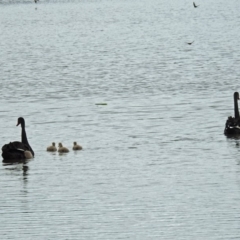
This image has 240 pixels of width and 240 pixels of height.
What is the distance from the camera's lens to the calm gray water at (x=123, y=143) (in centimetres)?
1836

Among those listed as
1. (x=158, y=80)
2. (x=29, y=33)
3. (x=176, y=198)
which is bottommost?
(x=176, y=198)

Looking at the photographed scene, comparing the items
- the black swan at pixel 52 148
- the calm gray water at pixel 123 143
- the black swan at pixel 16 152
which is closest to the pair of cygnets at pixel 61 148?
the black swan at pixel 52 148

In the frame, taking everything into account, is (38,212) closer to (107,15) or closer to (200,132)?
(200,132)

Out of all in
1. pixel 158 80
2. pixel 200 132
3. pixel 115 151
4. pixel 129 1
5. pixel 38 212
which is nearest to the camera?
pixel 38 212

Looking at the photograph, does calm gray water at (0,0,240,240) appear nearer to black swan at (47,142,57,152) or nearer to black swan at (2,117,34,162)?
black swan at (47,142,57,152)

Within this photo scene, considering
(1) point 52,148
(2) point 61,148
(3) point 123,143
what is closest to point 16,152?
(1) point 52,148

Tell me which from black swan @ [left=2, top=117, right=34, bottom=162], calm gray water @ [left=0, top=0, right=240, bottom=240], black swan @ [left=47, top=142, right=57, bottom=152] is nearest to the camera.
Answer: calm gray water @ [left=0, top=0, right=240, bottom=240]

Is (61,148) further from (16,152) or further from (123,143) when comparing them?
(123,143)

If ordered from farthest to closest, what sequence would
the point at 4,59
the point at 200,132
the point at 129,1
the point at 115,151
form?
the point at 129,1, the point at 4,59, the point at 200,132, the point at 115,151

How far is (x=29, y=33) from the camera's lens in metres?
91.0

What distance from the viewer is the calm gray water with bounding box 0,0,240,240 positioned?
1836cm

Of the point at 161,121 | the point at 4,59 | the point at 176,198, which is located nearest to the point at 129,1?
the point at 4,59

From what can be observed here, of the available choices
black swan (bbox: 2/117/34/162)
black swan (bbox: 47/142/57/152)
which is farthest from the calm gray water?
black swan (bbox: 2/117/34/162)

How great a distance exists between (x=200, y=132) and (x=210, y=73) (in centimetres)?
1887
